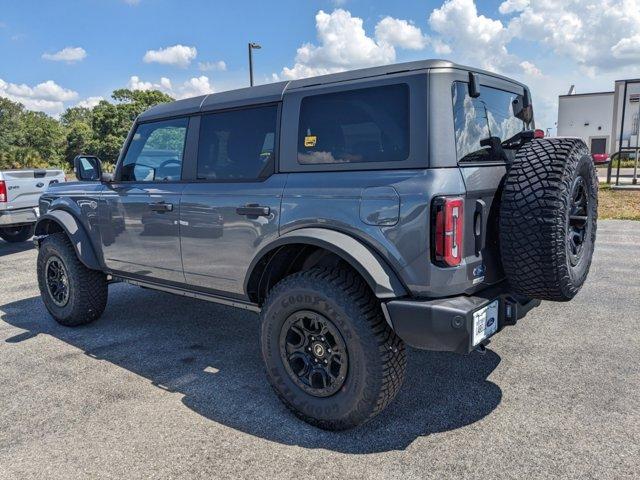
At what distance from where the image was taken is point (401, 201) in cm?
257

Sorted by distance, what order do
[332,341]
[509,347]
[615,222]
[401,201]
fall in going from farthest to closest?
[615,222] < [509,347] < [332,341] < [401,201]

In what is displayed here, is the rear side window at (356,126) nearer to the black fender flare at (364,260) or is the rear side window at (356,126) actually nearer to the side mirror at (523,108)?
the black fender flare at (364,260)

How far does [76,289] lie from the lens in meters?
4.65

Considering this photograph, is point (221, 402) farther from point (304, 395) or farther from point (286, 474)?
point (286, 474)

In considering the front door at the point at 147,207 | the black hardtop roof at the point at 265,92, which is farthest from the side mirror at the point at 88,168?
the black hardtop roof at the point at 265,92

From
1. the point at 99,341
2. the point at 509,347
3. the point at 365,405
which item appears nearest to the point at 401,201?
the point at 365,405

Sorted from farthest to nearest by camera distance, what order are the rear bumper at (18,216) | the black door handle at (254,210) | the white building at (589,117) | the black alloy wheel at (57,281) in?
the white building at (589,117) → the rear bumper at (18,216) → the black alloy wheel at (57,281) → the black door handle at (254,210)

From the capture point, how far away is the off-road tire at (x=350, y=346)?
2.67m

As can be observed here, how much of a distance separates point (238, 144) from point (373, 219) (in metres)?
1.35

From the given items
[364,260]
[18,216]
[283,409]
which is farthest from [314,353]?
[18,216]

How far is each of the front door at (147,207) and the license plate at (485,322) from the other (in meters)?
2.22

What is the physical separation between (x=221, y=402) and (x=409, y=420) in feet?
3.91

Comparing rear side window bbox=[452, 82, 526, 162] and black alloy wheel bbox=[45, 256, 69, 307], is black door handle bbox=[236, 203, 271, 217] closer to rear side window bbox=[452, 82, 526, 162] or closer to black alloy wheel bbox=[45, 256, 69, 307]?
rear side window bbox=[452, 82, 526, 162]

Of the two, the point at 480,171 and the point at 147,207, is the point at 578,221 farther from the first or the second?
the point at 147,207
